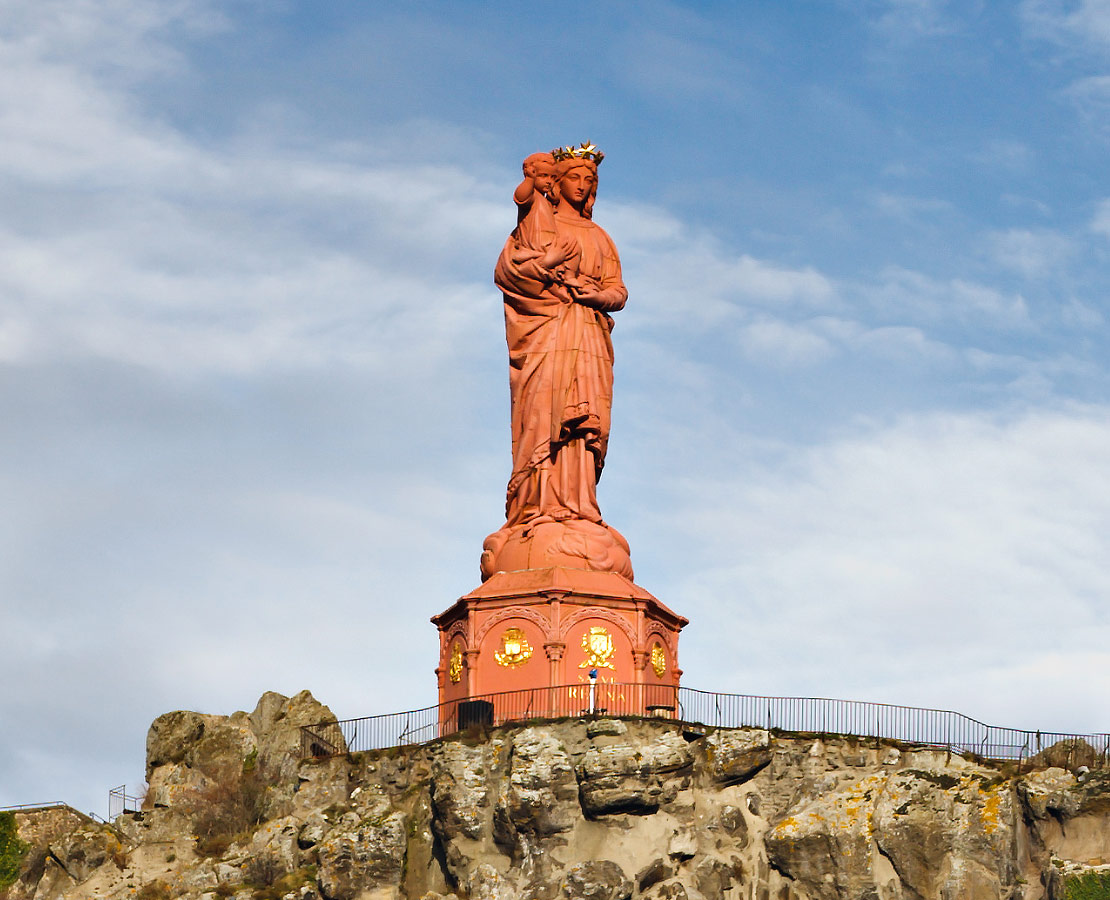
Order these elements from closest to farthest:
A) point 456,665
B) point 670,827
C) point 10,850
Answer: point 670,827 → point 456,665 → point 10,850

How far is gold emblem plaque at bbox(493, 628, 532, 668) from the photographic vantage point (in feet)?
238

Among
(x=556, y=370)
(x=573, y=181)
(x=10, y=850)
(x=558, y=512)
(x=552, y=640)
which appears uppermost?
(x=573, y=181)

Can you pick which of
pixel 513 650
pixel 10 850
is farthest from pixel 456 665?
pixel 10 850

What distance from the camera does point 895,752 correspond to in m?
68.8

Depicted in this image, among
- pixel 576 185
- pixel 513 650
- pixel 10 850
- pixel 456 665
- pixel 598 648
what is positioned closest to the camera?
pixel 598 648

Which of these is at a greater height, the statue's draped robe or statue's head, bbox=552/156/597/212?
statue's head, bbox=552/156/597/212

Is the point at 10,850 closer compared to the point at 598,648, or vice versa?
the point at 598,648

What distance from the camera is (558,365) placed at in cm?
7619

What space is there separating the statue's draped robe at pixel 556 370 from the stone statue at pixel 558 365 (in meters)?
0.03

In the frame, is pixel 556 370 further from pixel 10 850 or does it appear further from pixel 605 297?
pixel 10 850

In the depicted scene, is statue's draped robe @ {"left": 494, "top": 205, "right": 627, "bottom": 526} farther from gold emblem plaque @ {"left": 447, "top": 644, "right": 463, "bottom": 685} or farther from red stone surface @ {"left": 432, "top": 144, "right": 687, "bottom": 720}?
gold emblem plaque @ {"left": 447, "top": 644, "right": 463, "bottom": 685}

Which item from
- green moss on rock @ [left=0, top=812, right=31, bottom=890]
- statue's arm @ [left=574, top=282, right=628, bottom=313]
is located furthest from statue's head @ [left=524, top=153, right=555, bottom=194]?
green moss on rock @ [left=0, top=812, right=31, bottom=890]

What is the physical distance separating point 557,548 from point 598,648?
3.13 metres

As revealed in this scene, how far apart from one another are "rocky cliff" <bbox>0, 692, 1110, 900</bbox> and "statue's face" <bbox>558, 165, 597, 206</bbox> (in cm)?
1678
